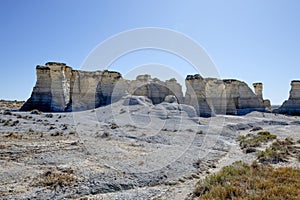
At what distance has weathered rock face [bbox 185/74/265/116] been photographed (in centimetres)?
2853

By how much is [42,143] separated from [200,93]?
22.4 meters

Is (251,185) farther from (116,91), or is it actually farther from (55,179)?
(116,91)

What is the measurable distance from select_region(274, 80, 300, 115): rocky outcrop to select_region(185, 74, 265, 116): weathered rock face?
422cm

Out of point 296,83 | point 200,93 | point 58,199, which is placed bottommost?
point 58,199

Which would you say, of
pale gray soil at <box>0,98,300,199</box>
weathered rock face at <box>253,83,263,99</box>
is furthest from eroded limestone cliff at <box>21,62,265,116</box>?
pale gray soil at <box>0,98,300,199</box>

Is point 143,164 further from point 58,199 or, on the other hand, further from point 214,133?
point 214,133

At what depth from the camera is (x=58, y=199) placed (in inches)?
201

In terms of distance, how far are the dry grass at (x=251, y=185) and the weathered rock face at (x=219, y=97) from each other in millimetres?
19361

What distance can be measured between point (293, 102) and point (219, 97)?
14.8 meters

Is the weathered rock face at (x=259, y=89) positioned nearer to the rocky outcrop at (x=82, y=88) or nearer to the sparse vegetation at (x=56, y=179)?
the rocky outcrop at (x=82, y=88)

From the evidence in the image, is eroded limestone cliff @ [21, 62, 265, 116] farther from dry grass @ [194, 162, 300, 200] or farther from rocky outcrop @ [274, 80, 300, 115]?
dry grass @ [194, 162, 300, 200]

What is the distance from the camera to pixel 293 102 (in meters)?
35.8

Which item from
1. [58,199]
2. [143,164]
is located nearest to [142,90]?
[143,164]

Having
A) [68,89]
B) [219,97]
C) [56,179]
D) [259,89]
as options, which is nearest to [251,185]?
[56,179]
